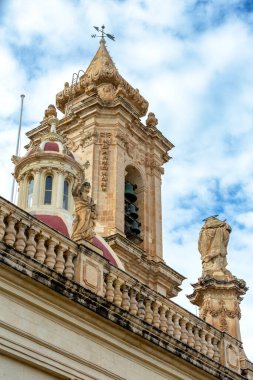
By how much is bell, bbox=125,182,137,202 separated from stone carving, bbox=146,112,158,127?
96.8 inches

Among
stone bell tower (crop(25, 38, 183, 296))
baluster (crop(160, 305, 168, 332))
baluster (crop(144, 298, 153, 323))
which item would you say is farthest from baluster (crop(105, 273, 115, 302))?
stone bell tower (crop(25, 38, 183, 296))

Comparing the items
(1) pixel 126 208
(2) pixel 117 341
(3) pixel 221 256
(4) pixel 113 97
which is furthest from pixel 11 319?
(4) pixel 113 97

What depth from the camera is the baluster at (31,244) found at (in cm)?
1062

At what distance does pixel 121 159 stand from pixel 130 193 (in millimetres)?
1260

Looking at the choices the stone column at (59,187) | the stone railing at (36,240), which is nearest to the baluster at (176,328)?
the stone railing at (36,240)

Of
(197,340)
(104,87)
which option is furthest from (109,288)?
(104,87)

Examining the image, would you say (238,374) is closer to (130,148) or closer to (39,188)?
(39,188)

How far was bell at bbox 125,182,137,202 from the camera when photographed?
25234mm

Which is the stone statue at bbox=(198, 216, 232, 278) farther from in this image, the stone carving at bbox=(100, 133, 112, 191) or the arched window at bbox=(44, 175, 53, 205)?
the stone carving at bbox=(100, 133, 112, 191)

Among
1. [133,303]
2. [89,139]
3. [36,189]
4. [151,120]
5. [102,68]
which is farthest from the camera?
[102,68]

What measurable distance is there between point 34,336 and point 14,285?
661 millimetres

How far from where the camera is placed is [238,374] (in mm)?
13227

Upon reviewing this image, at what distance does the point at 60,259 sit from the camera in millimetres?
11039

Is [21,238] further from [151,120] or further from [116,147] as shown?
[151,120]
